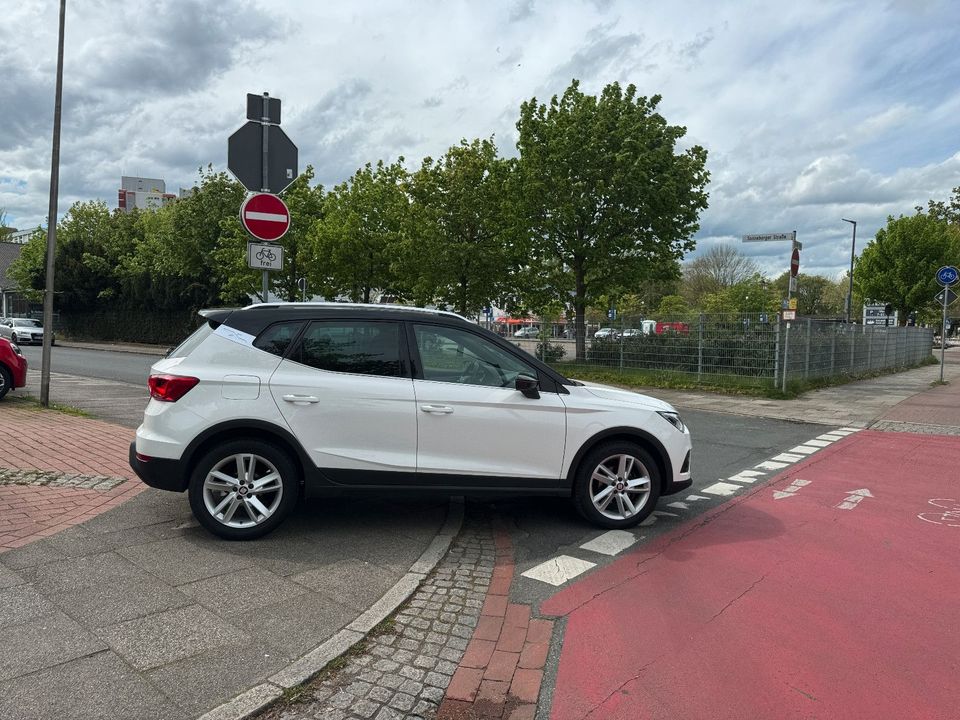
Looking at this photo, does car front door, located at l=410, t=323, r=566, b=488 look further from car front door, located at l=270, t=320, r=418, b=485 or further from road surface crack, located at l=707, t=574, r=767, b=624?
road surface crack, located at l=707, t=574, r=767, b=624

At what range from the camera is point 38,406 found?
10617 millimetres

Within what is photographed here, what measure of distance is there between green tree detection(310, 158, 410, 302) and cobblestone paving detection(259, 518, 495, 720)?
71.2 feet

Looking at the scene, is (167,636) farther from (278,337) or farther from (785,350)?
(785,350)

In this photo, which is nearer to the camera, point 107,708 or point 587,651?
point 107,708

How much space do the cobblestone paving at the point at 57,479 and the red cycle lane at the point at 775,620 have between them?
4.20 m

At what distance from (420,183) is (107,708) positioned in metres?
19.9

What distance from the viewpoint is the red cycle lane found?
2.93 metres

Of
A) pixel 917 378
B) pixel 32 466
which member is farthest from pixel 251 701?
pixel 917 378

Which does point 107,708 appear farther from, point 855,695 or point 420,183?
point 420,183

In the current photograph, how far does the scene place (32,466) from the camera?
6.36m

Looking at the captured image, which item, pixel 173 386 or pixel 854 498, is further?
pixel 854 498

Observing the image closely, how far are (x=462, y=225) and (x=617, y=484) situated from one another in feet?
54.4

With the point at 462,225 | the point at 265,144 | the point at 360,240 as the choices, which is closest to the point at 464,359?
the point at 265,144

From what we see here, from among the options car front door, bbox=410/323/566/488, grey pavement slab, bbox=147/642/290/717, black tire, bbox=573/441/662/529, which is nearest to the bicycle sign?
car front door, bbox=410/323/566/488
